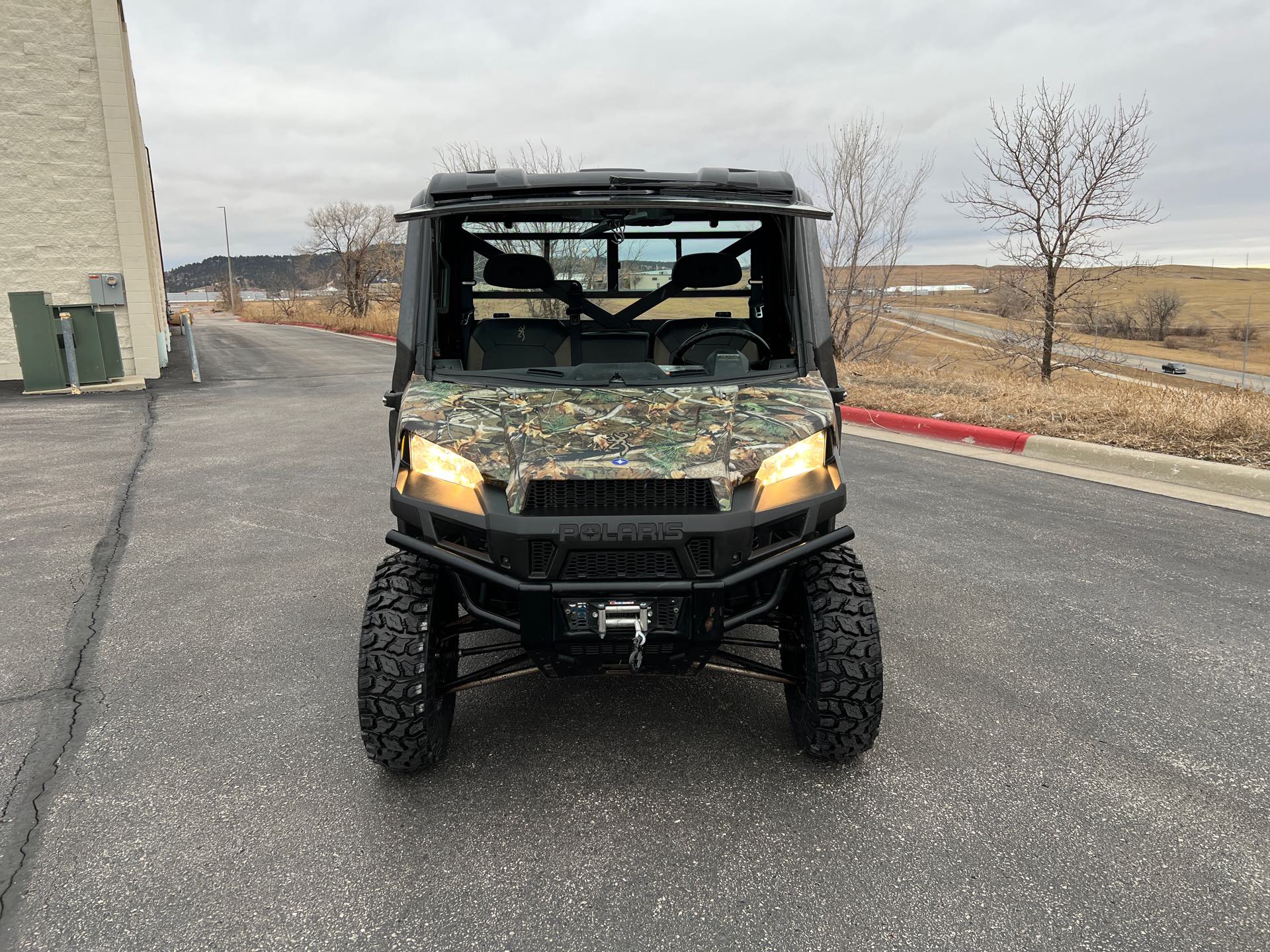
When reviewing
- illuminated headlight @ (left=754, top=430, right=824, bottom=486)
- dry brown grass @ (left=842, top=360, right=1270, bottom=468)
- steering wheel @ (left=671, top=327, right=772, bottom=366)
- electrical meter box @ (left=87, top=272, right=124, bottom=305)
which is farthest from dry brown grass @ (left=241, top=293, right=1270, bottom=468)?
electrical meter box @ (left=87, top=272, right=124, bottom=305)

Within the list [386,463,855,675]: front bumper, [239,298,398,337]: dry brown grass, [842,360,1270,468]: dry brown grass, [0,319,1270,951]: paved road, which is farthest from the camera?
[239,298,398,337]: dry brown grass

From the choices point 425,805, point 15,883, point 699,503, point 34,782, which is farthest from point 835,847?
point 34,782

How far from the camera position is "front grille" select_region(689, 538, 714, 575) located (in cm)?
249

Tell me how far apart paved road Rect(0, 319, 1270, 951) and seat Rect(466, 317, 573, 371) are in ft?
4.67

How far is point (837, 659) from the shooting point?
270 centimetres

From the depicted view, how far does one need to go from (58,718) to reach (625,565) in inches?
98.0

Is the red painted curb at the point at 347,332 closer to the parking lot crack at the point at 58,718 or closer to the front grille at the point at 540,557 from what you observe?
the parking lot crack at the point at 58,718

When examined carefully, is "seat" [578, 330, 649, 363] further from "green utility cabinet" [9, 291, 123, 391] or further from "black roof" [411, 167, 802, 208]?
"green utility cabinet" [9, 291, 123, 391]

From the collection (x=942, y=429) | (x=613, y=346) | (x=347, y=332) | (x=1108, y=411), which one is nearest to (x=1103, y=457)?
(x=1108, y=411)

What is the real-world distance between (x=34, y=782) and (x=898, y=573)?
415 cm

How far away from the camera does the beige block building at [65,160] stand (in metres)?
14.3

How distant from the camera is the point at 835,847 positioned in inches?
97.4

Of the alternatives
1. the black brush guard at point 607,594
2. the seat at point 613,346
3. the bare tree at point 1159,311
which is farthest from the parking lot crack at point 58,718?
the bare tree at point 1159,311

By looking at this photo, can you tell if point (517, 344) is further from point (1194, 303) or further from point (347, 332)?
point (1194, 303)
